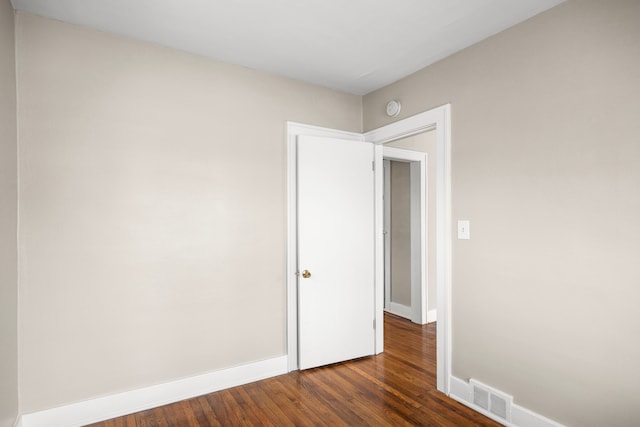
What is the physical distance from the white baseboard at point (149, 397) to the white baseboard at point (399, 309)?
219cm

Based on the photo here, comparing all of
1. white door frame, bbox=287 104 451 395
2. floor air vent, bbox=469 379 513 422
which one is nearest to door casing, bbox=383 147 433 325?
white door frame, bbox=287 104 451 395

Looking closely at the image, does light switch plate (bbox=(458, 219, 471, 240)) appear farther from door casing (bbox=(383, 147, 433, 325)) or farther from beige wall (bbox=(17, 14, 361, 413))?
door casing (bbox=(383, 147, 433, 325))

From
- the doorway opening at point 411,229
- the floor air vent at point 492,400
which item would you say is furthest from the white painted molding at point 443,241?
the doorway opening at point 411,229

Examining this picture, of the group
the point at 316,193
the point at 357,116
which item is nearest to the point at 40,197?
the point at 316,193

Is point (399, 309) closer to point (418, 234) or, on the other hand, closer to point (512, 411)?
point (418, 234)

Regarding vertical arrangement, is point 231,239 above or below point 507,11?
below

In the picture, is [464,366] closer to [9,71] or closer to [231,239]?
[231,239]


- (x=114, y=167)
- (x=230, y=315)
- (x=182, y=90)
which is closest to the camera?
(x=114, y=167)

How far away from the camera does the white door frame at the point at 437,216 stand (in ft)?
8.48

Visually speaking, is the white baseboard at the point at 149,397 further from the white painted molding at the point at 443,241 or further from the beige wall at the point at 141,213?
the white painted molding at the point at 443,241

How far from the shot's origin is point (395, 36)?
7.73 ft

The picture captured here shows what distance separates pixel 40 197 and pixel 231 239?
4.08ft

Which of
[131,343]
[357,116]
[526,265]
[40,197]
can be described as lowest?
[131,343]

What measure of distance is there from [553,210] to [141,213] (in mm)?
2669
